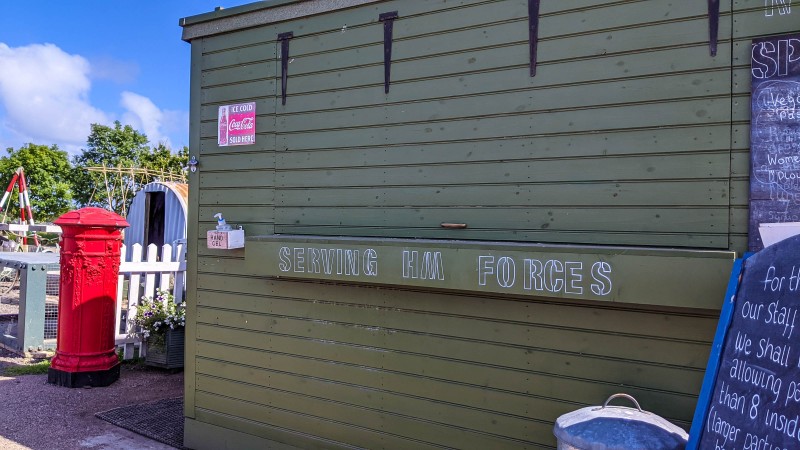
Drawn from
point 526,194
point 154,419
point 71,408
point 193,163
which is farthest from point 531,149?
point 71,408

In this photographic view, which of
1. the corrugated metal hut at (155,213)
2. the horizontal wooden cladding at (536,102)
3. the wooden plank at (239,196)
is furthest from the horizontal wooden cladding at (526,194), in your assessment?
the corrugated metal hut at (155,213)

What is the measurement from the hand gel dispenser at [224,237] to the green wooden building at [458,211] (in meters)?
0.11

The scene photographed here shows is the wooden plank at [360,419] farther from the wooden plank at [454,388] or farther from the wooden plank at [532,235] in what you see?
the wooden plank at [532,235]

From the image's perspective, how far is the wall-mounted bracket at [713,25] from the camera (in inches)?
125

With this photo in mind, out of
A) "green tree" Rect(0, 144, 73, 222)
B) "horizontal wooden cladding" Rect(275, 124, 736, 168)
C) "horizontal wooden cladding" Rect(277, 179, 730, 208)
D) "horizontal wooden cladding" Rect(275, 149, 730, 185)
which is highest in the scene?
"green tree" Rect(0, 144, 73, 222)

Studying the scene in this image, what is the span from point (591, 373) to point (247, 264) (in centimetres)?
257

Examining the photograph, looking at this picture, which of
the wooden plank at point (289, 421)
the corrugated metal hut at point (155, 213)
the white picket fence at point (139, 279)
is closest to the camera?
the wooden plank at point (289, 421)

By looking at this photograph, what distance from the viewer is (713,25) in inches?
125

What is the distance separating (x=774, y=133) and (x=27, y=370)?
25.1ft

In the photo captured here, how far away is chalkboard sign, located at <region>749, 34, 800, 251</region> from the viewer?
291 centimetres

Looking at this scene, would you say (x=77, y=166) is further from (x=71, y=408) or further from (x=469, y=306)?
(x=469, y=306)

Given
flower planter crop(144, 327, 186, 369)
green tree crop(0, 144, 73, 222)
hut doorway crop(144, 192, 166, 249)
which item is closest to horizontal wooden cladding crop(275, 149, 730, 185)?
flower planter crop(144, 327, 186, 369)

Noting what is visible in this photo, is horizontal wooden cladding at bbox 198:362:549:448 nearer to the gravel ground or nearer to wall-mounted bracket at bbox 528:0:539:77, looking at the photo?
the gravel ground

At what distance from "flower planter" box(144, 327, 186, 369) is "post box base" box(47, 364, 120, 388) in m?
0.63
